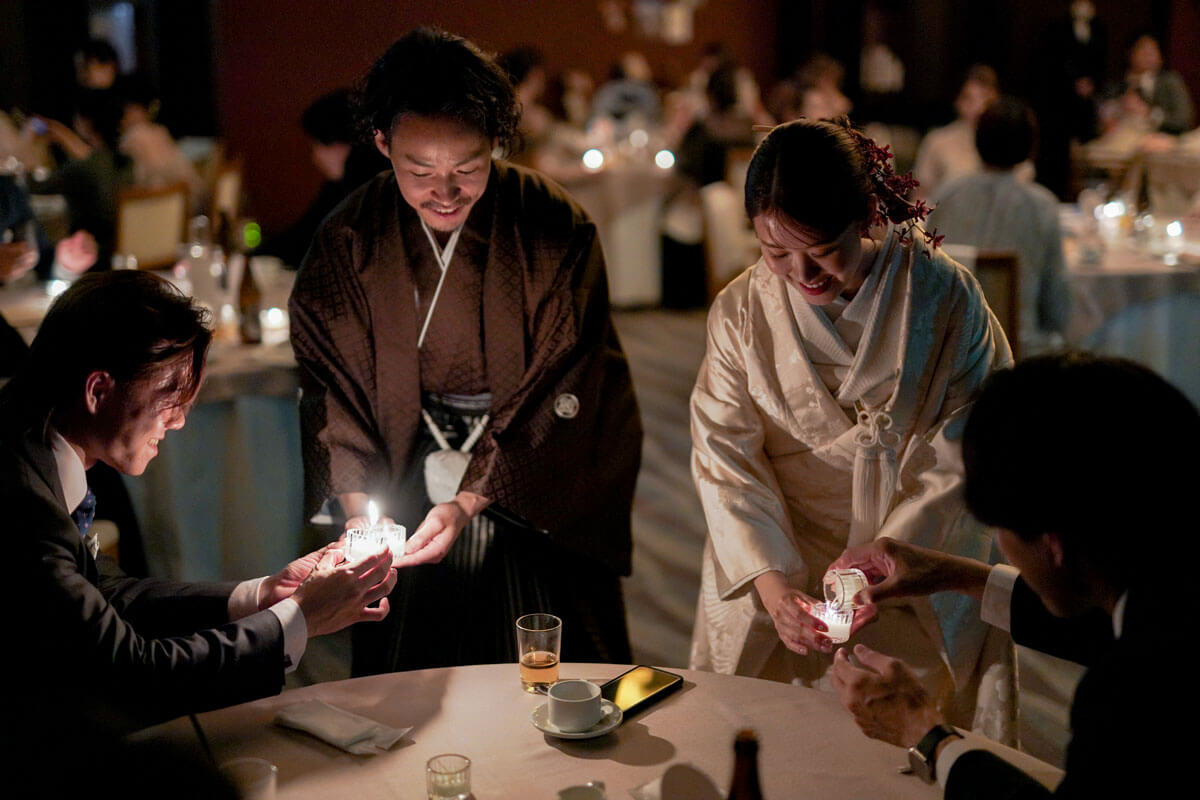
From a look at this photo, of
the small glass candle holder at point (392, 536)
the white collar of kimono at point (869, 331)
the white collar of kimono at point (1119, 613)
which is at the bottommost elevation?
the small glass candle holder at point (392, 536)

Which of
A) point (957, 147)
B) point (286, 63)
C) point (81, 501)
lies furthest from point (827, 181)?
point (286, 63)

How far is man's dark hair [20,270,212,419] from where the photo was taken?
5.00 feet

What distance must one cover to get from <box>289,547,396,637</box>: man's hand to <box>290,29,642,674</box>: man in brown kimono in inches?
17.5

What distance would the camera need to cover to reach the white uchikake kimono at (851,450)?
1.98 metres

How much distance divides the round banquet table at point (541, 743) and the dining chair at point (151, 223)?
10.9 feet

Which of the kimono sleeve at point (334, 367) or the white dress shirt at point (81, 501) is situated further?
the kimono sleeve at point (334, 367)

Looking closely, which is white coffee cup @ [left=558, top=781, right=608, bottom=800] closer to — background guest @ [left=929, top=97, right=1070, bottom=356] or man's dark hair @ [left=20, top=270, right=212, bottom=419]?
man's dark hair @ [left=20, top=270, right=212, bottom=419]

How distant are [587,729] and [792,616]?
0.49 meters

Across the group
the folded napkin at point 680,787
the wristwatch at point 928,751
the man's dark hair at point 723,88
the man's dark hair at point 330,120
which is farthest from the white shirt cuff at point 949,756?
the man's dark hair at point 723,88

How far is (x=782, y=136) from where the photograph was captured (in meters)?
1.88

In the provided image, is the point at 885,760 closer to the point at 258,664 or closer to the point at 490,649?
the point at 258,664

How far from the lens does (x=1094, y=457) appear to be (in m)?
1.14

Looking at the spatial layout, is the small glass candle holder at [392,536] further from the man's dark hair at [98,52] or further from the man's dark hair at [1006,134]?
the man's dark hair at [98,52]

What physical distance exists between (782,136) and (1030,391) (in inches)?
32.2
